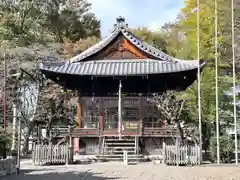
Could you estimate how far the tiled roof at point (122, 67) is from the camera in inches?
863

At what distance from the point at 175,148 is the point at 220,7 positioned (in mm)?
10006

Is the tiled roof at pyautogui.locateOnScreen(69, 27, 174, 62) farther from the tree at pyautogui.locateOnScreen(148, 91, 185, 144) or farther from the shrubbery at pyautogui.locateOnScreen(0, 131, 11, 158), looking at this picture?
the shrubbery at pyautogui.locateOnScreen(0, 131, 11, 158)

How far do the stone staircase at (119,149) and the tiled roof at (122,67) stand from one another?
3594 millimetres

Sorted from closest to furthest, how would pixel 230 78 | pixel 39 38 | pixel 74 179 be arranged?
pixel 74 179
pixel 230 78
pixel 39 38

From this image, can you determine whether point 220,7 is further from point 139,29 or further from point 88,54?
point 139,29

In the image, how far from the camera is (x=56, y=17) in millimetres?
45062

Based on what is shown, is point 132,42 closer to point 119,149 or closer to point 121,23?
point 121,23

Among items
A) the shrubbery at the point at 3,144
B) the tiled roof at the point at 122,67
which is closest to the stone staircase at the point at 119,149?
the tiled roof at the point at 122,67

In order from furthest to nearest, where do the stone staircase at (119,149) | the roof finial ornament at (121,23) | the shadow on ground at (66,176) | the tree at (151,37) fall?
the tree at (151,37) → the roof finial ornament at (121,23) → the stone staircase at (119,149) → the shadow on ground at (66,176)

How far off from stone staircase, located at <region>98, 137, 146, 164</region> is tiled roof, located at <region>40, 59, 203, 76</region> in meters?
3.59

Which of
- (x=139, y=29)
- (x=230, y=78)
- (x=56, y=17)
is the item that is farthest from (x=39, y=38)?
(x=230, y=78)

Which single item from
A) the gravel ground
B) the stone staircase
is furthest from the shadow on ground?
the stone staircase

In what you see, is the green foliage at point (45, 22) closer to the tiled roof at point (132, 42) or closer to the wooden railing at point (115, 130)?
the tiled roof at point (132, 42)

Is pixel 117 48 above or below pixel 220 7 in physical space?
below
